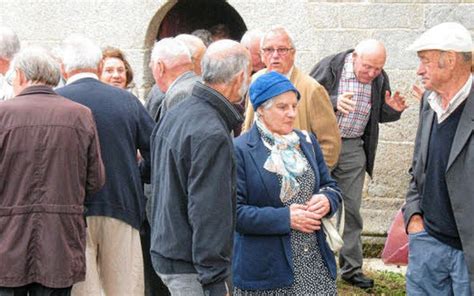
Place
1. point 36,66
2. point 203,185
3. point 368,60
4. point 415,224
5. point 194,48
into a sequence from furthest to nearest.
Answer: point 368,60
point 194,48
point 36,66
point 415,224
point 203,185

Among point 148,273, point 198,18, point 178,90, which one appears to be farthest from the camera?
point 198,18

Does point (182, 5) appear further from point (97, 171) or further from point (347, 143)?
point (97, 171)

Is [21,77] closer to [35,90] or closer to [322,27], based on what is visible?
[35,90]

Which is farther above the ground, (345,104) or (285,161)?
(285,161)

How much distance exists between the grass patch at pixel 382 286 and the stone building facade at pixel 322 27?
33.2 inches

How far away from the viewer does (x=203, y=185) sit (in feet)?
15.2

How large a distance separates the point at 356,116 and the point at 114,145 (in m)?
2.68

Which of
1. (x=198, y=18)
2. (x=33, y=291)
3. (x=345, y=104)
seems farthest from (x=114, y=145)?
(x=198, y=18)

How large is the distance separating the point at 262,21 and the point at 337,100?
1.96 metres

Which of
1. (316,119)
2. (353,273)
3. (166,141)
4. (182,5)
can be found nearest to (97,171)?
(166,141)

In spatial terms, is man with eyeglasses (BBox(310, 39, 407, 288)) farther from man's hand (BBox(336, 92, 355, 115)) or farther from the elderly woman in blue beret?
the elderly woman in blue beret

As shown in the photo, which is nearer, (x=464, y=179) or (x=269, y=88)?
(x=464, y=179)

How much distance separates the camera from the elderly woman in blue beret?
17.0 ft

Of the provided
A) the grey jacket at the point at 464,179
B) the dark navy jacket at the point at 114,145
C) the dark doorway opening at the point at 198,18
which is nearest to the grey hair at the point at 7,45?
the dark navy jacket at the point at 114,145
